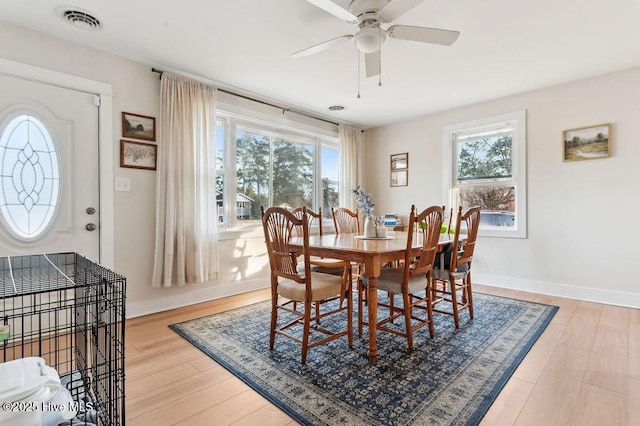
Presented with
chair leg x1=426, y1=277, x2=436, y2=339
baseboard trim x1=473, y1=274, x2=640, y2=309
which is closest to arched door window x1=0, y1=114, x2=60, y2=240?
chair leg x1=426, y1=277, x2=436, y2=339

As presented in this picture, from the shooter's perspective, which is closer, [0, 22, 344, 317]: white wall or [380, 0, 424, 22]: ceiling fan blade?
[380, 0, 424, 22]: ceiling fan blade

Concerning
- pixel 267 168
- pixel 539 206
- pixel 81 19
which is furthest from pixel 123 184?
pixel 539 206

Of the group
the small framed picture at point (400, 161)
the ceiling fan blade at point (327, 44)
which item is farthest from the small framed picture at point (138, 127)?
the small framed picture at point (400, 161)

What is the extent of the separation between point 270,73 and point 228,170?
118cm

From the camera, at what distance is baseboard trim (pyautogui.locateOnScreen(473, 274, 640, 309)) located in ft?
10.7

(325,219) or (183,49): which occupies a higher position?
(183,49)

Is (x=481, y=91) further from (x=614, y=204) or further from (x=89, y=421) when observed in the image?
(x=89, y=421)

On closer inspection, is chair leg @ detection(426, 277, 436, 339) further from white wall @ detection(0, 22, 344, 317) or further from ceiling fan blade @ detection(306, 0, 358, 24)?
white wall @ detection(0, 22, 344, 317)

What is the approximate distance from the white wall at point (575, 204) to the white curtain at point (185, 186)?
337cm

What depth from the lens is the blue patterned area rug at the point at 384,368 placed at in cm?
159

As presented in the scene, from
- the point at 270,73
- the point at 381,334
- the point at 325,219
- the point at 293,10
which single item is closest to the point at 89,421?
the point at 381,334

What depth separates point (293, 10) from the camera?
2238mm

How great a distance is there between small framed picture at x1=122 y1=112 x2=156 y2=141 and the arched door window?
573 mm

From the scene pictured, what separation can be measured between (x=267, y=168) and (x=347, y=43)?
1.96 meters
